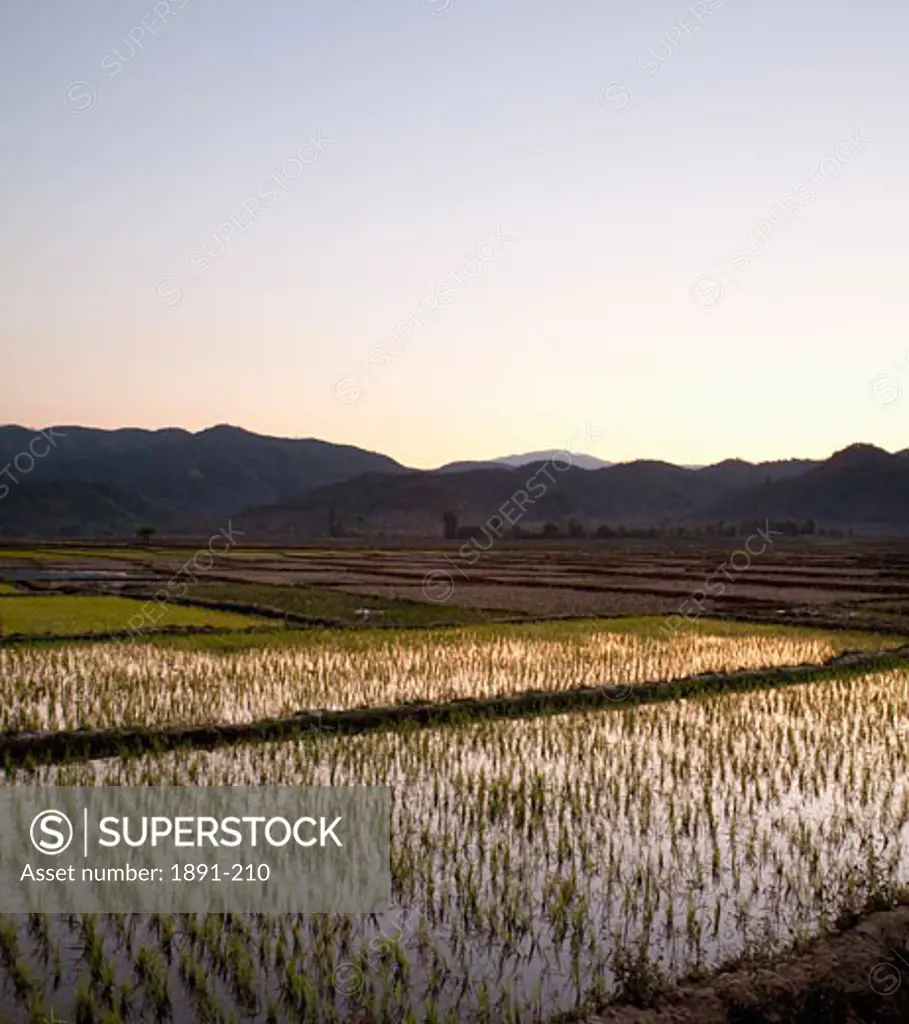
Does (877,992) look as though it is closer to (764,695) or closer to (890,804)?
(890,804)

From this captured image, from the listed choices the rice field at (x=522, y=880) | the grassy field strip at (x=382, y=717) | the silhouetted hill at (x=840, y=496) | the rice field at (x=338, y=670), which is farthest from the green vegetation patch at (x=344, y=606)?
the silhouetted hill at (x=840, y=496)

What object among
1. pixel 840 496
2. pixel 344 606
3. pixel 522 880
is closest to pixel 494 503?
pixel 840 496

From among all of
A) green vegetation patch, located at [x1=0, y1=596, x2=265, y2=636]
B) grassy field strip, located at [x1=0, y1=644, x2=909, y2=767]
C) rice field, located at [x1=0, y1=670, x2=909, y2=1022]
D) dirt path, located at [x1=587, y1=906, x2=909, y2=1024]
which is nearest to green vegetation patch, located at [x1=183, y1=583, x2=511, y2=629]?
green vegetation patch, located at [x1=0, y1=596, x2=265, y2=636]

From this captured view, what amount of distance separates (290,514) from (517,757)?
6837 inches

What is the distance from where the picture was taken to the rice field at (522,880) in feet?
13.4

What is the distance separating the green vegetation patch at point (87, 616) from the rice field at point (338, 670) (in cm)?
236

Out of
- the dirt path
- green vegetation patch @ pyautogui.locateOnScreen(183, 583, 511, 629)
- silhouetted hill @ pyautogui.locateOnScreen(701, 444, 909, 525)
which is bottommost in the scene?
green vegetation patch @ pyautogui.locateOnScreen(183, 583, 511, 629)

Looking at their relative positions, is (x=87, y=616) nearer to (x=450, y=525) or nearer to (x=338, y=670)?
(x=338, y=670)

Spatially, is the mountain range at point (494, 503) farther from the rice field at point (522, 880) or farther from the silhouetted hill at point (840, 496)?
the rice field at point (522, 880)

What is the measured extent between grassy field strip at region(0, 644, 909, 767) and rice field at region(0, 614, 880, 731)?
419 millimetres

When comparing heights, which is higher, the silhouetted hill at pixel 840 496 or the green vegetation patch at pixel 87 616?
the silhouetted hill at pixel 840 496

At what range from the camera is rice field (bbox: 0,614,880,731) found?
33.2 ft

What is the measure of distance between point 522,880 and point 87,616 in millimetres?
15495

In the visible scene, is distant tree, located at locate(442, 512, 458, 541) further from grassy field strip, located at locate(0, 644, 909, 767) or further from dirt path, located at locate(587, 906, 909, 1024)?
dirt path, located at locate(587, 906, 909, 1024)
